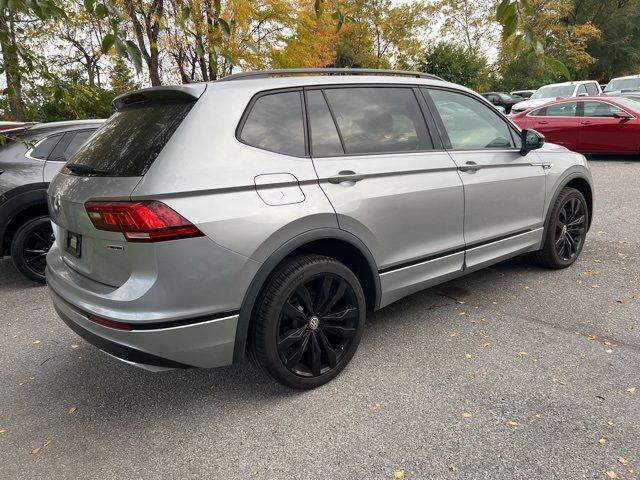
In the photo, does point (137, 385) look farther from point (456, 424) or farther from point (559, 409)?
point (559, 409)

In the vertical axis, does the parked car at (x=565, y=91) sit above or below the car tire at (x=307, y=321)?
above

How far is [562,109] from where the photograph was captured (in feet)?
37.0

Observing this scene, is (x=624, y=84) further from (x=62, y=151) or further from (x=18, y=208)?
(x=18, y=208)

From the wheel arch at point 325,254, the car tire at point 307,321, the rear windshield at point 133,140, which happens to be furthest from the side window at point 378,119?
the rear windshield at point 133,140

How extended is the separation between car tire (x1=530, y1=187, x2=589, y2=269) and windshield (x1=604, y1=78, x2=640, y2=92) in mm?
14620

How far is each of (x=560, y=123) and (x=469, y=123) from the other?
9.08 meters

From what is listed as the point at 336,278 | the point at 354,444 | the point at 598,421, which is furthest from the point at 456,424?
the point at 336,278

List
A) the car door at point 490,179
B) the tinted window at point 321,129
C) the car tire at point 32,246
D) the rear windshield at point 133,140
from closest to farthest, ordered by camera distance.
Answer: the rear windshield at point 133,140 → the tinted window at point 321,129 → the car door at point 490,179 → the car tire at point 32,246

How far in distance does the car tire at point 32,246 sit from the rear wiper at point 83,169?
2.40 m

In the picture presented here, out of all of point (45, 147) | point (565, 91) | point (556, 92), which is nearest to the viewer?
point (45, 147)

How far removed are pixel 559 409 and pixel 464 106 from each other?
2.30 meters

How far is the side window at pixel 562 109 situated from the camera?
11.1 metres

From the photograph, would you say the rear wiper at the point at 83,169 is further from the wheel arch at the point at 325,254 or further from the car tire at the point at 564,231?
the car tire at the point at 564,231

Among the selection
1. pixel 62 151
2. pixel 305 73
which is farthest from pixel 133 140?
pixel 62 151
